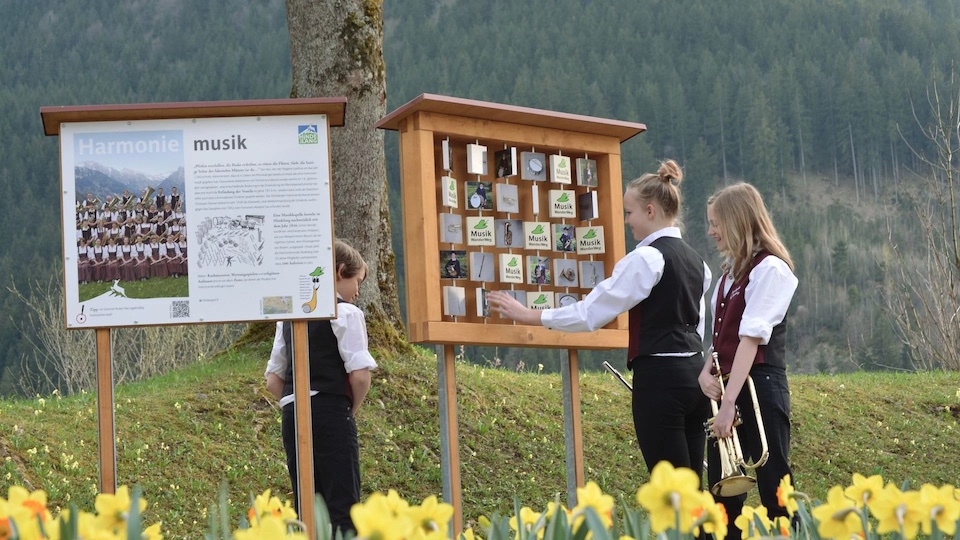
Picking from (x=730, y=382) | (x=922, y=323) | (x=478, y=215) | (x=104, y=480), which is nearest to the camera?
(x=730, y=382)

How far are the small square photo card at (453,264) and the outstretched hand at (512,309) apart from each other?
0.84 ft

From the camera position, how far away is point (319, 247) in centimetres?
497

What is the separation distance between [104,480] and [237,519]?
218cm

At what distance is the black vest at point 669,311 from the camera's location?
15.8 ft

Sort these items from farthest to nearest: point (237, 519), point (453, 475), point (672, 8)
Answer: point (672, 8)
point (237, 519)
point (453, 475)

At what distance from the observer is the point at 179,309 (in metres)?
4.91

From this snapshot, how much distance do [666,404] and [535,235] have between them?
1.43m

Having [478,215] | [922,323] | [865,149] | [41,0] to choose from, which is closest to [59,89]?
[41,0]

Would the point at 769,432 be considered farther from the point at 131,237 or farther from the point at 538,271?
the point at 131,237

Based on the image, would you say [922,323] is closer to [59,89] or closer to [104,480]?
[104,480]

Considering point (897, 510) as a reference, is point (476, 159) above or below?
above

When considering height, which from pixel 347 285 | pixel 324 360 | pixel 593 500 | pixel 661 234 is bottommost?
pixel 593 500

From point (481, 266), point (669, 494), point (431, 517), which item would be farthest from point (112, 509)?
point (481, 266)

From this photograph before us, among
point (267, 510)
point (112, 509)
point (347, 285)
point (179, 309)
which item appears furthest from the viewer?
point (347, 285)
